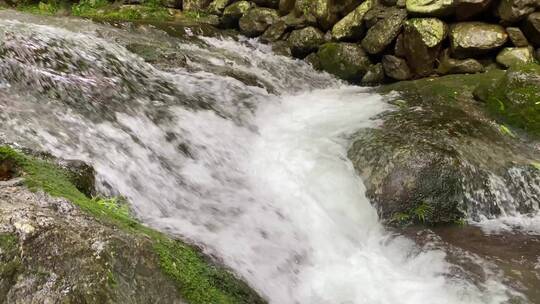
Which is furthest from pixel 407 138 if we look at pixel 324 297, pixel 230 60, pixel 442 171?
pixel 230 60

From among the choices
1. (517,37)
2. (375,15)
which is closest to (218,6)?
(375,15)

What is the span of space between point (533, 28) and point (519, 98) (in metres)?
2.56

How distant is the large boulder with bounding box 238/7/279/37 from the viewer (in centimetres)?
1258

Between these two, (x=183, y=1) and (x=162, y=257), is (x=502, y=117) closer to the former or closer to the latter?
(x=162, y=257)

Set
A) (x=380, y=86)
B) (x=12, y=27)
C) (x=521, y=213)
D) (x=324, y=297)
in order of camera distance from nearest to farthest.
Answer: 1. (x=324, y=297)
2. (x=521, y=213)
3. (x=12, y=27)
4. (x=380, y=86)

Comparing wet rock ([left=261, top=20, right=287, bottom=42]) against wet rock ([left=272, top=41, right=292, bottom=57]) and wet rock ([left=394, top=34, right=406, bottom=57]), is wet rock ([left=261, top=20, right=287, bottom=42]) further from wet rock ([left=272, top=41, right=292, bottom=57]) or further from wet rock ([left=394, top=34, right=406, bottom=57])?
wet rock ([left=394, top=34, right=406, bottom=57])

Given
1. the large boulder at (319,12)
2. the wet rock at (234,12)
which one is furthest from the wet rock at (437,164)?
A: the wet rock at (234,12)

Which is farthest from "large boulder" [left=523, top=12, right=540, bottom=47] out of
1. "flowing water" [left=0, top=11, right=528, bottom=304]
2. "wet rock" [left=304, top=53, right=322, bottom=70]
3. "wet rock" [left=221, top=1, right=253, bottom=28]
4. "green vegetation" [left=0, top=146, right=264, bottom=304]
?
"green vegetation" [left=0, top=146, right=264, bottom=304]

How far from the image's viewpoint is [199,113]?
7219mm

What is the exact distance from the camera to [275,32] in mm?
12266

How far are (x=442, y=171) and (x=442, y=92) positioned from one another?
3.06 metres

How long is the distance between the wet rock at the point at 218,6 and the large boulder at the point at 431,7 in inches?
245

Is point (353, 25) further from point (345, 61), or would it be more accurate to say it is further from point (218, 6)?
point (218, 6)

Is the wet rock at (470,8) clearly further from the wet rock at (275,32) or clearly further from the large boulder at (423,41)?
the wet rock at (275,32)
